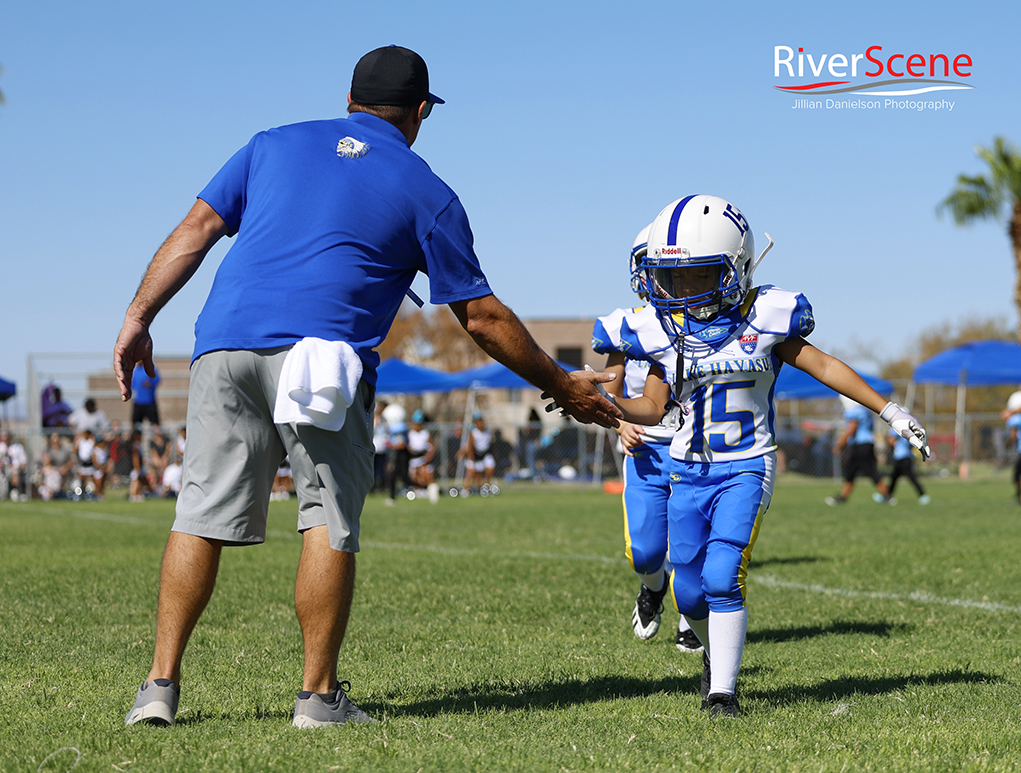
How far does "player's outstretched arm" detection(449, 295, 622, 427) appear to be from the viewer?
373cm

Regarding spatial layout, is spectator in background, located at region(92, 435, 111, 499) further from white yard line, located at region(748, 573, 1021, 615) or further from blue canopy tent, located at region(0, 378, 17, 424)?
white yard line, located at region(748, 573, 1021, 615)

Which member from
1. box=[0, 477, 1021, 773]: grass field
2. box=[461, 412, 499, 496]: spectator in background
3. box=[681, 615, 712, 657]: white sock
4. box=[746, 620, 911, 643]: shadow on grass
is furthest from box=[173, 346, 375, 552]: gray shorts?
box=[461, 412, 499, 496]: spectator in background

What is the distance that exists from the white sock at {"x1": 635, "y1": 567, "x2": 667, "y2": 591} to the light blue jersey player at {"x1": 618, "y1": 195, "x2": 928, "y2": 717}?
115cm

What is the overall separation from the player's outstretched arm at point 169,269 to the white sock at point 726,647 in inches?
87.1

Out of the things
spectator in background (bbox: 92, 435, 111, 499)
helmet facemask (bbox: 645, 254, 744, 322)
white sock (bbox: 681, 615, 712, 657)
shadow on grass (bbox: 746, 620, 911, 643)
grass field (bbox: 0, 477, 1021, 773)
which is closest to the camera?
grass field (bbox: 0, 477, 1021, 773)

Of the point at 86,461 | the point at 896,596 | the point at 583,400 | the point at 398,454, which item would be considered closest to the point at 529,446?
the point at 398,454

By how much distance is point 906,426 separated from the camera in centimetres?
429

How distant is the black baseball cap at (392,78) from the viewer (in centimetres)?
388

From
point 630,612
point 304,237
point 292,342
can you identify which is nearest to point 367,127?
point 304,237

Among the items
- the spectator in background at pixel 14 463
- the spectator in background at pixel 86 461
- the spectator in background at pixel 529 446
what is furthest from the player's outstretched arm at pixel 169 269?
the spectator in background at pixel 529 446

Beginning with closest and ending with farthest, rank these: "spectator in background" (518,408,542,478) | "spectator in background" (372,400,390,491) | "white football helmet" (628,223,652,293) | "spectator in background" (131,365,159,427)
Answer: "white football helmet" (628,223,652,293), "spectator in background" (131,365,159,427), "spectator in background" (372,400,390,491), "spectator in background" (518,408,542,478)

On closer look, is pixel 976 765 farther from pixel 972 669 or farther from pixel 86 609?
pixel 86 609

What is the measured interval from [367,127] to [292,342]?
79 cm

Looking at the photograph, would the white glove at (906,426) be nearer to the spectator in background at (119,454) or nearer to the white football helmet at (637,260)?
the white football helmet at (637,260)
